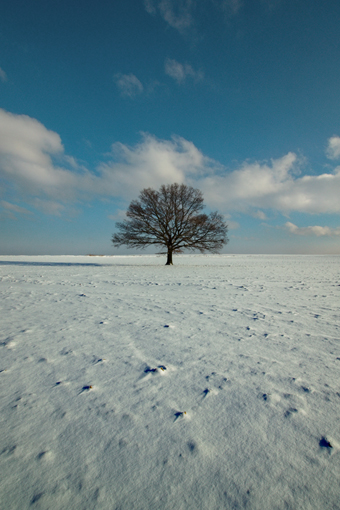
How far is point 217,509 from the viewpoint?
48.2 inches

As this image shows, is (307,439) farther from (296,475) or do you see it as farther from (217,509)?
(217,509)

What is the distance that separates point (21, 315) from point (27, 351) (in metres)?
2.11

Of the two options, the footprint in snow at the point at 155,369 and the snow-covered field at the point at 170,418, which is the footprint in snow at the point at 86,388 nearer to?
the snow-covered field at the point at 170,418

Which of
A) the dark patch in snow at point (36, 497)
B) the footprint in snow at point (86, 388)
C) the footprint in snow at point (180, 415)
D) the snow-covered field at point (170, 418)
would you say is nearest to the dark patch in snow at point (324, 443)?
the snow-covered field at point (170, 418)

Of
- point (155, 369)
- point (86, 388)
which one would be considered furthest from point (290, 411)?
point (86, 388)

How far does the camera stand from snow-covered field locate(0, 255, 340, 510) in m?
1.32

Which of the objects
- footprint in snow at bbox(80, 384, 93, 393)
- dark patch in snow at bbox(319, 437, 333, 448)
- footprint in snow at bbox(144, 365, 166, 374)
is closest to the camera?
dark patch in snow at bbox(319, 437, 333, 448)

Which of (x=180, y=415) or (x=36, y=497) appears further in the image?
(x=180, y=415)

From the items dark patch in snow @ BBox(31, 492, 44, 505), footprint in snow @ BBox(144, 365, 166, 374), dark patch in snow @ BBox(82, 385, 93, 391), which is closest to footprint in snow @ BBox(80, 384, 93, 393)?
dark patch in snow @ BBox(82, 385, 93, 391)

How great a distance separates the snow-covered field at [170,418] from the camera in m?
1.32

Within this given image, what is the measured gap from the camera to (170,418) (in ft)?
6.09

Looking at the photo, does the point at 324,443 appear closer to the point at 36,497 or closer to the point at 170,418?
the point at 170,418

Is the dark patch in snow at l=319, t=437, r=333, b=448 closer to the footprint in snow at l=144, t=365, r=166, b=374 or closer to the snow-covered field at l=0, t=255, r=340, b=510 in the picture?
the snow-covered field at l=0, t=255, r=340, b=510

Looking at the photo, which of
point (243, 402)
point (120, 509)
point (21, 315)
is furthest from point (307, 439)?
point (21, 315)
